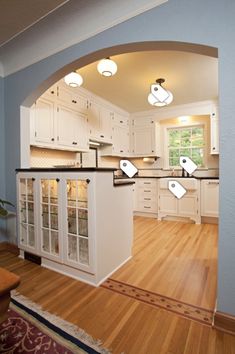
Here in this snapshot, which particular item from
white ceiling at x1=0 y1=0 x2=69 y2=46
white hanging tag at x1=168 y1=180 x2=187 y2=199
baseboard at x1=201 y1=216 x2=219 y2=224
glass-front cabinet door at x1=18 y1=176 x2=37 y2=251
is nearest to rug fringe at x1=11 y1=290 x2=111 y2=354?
glass-front cabinet door at x1=18 y1=176 x2=37 y2=251

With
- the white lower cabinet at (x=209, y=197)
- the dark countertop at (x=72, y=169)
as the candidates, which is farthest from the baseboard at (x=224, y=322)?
the white lower cabinet at (x=209, y=197)

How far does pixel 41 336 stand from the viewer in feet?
3.99

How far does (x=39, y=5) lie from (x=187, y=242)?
125 inches

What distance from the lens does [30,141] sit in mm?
2586

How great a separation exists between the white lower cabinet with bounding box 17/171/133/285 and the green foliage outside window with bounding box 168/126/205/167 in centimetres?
292

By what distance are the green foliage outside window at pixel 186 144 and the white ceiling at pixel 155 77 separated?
77cm

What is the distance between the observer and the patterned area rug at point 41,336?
113 centimetres

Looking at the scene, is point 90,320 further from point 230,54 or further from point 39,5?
Answer: point 39,5

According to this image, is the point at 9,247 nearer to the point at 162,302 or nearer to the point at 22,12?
the point at 162,302

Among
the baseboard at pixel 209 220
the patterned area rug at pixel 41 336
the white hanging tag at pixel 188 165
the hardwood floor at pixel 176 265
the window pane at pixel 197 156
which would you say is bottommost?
the hardwood floor at pixel 176 265

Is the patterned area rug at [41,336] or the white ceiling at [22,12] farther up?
the white ceiling at [22,12]

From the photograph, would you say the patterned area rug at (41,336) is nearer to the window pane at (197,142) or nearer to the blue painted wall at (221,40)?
the blue painted wall at (221,40)

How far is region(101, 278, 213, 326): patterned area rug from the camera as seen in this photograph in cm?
137

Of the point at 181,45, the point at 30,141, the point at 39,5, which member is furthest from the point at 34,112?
the point at 181,45
